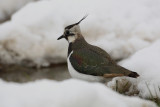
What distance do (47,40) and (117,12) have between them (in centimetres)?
116

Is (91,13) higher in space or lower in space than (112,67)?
higher

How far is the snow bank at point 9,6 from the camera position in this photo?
10091mm

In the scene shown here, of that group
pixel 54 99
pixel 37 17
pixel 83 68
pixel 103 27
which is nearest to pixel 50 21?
pixel 37 17

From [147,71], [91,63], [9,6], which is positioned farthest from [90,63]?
[9,6]

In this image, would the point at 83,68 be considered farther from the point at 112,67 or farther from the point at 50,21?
the point at 50,21

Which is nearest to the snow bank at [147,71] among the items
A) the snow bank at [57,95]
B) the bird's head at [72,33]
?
the bird's head at [72,33]

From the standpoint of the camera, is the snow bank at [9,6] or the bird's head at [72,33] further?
the snow bank at [9,6]

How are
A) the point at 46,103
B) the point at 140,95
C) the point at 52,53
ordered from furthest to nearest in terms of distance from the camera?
1. the point at 52,53
2. the point at 140,95
3. the point at 46,103

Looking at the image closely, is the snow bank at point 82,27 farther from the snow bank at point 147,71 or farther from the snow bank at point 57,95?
the snow bank at point 57,95

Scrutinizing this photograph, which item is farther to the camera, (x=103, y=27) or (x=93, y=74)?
(x=103, y=27)

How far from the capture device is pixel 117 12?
8.59m

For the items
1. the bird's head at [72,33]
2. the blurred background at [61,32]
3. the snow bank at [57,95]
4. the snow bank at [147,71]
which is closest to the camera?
the snow bank at [57,95]

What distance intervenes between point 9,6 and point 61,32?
2260mm

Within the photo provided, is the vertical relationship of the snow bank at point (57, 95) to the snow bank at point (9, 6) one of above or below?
below
